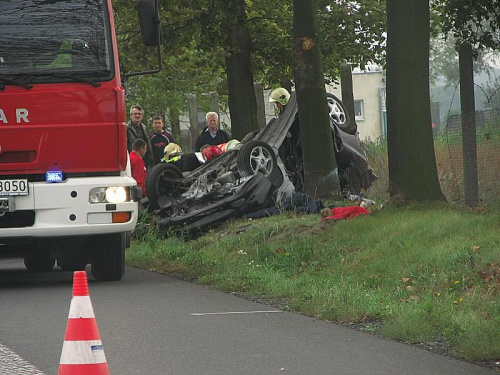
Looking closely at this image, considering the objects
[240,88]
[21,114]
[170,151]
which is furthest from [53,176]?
[240,88]

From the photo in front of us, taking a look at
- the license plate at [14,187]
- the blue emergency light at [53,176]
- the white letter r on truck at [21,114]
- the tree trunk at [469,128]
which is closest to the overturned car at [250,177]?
the tree trunk at [469,128]

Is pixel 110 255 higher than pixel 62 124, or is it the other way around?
pixel 62 124

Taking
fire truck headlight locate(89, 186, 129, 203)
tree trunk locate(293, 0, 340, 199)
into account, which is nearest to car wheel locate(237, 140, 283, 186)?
tree trunk locate(293, 0, 340, 199)

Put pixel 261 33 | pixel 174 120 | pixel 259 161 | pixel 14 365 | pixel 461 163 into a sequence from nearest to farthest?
pixel 14 365
pixel 461 163
pixel 259 161
pixel 261 33
pixel 174 120

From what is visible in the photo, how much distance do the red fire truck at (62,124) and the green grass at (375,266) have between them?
4.82 feet

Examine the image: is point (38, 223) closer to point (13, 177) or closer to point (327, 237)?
point (13, 177)

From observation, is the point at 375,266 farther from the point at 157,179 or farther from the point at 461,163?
the point at 157,179

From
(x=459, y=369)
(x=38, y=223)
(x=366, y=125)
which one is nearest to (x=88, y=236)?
(x=38, y=223)

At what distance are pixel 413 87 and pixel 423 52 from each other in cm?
44

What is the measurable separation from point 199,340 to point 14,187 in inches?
163

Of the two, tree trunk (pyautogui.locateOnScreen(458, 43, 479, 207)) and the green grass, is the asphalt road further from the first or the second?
tree trunk (pyautogui.locateOnScreen(458, 43, 479, 207))

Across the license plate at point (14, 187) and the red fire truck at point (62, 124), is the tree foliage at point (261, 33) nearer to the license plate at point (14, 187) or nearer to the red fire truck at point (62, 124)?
the red fire truck at point (62, 124)

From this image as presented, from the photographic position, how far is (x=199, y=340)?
29.1ft

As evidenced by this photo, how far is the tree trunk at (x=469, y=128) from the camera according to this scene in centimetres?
1500
